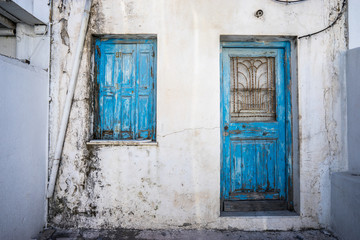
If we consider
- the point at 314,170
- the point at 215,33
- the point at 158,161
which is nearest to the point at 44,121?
the point at 158,161

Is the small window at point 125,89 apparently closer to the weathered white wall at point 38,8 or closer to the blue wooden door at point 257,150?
the weathered white wall at point 38,8

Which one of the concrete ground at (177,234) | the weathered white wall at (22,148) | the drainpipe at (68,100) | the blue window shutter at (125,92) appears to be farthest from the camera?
the blue window shutter at (125,92)

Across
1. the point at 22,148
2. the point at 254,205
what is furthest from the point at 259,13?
the point at 22,148

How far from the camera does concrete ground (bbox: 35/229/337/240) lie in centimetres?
284

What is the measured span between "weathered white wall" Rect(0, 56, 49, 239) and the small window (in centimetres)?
73

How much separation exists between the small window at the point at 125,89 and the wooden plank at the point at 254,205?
1515mm

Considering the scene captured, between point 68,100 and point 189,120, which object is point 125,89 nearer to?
point 68,100

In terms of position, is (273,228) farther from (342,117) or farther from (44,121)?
(44,121)

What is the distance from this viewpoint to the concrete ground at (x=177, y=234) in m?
2.84

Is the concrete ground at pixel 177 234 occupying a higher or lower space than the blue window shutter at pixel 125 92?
lower

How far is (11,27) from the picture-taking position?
2992mm

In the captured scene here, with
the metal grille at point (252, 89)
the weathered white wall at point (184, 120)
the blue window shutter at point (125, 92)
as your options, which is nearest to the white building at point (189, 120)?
the weathered white wall at point (184, 120)

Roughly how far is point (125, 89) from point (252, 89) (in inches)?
74.7

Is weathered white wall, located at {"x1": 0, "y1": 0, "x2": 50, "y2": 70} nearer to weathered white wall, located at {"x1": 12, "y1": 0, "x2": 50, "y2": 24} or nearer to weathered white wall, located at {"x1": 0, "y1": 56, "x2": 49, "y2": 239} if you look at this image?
weathered white wall, located at {"x1": 12, "y1": 0, "x2": 50, "y2": 24}
